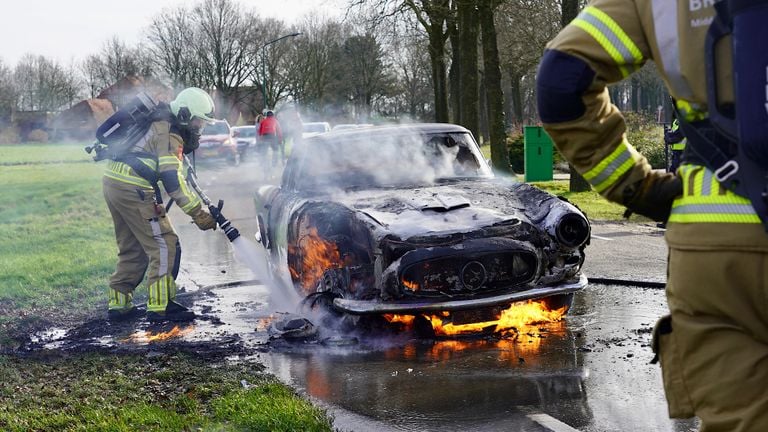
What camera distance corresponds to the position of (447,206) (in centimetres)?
720

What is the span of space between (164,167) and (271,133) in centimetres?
1871

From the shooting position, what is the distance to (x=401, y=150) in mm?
8797

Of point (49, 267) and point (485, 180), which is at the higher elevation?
point (485, 180)

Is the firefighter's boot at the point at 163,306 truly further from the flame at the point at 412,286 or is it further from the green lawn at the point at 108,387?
the flame at the point at 412,286

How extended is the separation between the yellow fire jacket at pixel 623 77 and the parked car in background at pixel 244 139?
120ft

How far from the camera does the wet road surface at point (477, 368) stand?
5.13m

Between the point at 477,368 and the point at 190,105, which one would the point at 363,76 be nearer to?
the point at 190,105

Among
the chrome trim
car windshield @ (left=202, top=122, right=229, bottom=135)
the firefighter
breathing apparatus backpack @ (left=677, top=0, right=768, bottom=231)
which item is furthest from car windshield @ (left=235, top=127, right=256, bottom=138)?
breathing apparatus backpack @ (left=677, top=0, right=768, bottom=231)

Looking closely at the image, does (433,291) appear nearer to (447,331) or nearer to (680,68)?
(447,331)

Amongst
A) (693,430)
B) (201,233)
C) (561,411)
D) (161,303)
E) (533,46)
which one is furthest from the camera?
(533,46)

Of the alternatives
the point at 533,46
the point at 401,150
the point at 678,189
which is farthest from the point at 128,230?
the point at 533,46

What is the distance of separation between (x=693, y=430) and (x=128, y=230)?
5637 mm

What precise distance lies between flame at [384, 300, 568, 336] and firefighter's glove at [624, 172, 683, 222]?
168 inches

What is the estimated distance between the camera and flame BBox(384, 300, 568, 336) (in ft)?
23.0
